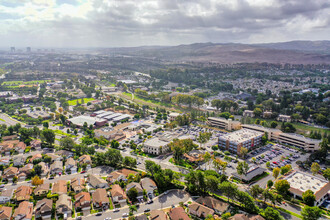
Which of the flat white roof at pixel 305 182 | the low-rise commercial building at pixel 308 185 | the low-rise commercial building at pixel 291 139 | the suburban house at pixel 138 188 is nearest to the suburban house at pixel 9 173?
the suburban house at pixel 138 188

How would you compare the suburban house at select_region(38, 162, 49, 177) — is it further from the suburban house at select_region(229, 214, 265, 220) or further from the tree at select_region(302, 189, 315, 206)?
the tree at select_region(302, 189, 315, 206)

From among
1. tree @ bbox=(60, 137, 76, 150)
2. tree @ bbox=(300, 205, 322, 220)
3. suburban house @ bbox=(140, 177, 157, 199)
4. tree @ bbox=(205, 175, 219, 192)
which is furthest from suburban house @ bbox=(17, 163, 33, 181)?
tree @ bbox=(300, 205, 322, 220)

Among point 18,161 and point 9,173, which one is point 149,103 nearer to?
point 18,161

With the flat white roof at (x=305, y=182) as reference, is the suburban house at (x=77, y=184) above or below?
below

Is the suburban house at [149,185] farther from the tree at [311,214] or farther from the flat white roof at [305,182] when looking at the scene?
the flat white roof at [305,182]

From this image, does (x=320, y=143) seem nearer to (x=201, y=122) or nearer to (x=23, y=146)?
(x=201, y=122)
